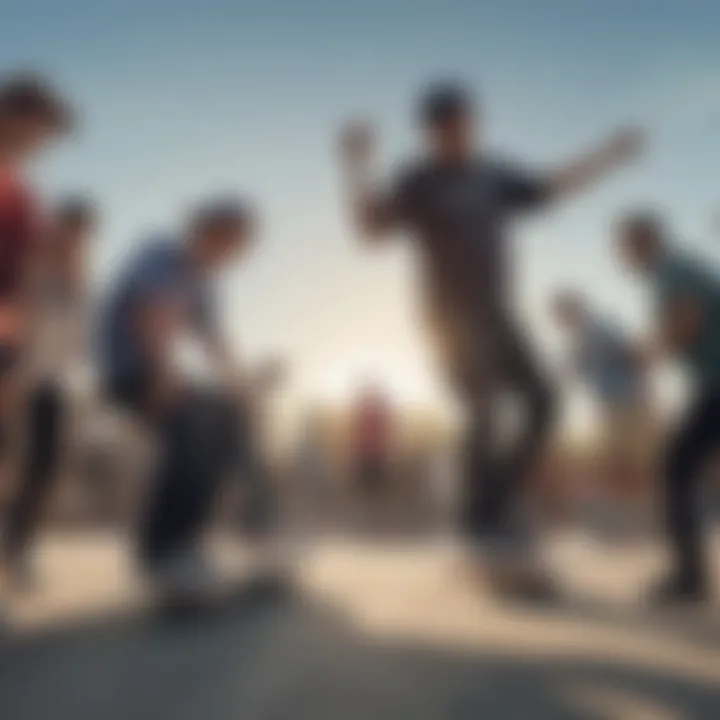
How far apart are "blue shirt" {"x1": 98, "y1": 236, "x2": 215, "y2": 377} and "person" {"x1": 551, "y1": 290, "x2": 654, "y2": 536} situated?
24.7 inches

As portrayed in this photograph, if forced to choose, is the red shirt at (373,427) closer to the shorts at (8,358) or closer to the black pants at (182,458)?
the black pants at (182,458)

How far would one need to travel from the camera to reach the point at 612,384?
212cm

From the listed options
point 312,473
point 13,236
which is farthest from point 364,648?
point 13,236

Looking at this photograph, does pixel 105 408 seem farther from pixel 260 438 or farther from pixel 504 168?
pixel 504 168

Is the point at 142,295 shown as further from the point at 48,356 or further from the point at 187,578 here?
the point at 187,578

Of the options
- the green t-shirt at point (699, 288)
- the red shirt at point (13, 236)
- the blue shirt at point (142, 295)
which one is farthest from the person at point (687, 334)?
the red shirt at point (13, 236)

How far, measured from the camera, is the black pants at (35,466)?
1970 millimetres

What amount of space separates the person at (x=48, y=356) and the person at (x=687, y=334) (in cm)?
96

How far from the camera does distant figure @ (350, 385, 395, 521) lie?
209 cm

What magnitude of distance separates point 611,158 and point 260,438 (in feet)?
2.64

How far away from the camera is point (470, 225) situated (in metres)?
2.11

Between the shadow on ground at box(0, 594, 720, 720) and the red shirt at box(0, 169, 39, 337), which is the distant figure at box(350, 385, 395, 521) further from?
the red shirt at box(0, 169, 39, 337)

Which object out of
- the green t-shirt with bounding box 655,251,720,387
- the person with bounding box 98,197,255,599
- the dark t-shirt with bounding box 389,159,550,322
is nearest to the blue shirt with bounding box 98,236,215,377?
the person with bounding box 98,197,255,599

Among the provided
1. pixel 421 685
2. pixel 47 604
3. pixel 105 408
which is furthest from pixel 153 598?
pixel 421 685
